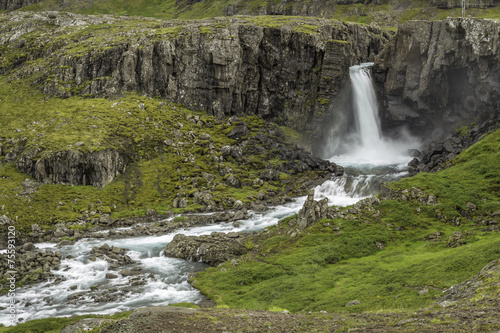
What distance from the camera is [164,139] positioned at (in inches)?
3740

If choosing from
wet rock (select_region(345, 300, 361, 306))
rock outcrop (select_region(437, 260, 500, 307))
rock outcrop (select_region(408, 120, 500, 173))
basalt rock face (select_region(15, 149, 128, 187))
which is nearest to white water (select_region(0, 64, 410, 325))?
rock outcrop (select_region(408, 120, 500, 173))

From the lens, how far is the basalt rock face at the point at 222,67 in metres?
108

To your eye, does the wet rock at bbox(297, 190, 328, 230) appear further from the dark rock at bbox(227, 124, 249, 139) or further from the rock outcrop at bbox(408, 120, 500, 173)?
the dark rock at bbox(227, 124, 249, 139)

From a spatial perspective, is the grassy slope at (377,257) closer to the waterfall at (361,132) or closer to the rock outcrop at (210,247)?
the rock outcrop at (210,247)

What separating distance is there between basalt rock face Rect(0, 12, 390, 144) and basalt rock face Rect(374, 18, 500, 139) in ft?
45.1

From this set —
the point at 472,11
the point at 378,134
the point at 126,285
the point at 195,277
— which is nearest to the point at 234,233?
the point at 195,277

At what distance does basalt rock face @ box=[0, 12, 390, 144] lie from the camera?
10819cm

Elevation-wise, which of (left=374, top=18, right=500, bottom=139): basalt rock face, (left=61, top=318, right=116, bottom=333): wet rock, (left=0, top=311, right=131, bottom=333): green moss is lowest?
(left=0, top=311, right=131, bottom=333): green moss

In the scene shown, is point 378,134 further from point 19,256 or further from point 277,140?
point 19,256

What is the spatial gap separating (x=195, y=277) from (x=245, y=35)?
8212 cm

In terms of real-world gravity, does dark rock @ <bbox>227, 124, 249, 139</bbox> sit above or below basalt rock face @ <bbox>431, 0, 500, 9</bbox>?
below

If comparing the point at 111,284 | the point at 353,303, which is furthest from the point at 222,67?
the point at 353,303

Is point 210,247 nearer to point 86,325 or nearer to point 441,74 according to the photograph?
point 86,325

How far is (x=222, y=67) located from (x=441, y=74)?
54467 mm
